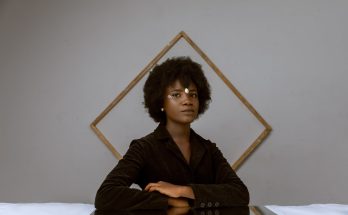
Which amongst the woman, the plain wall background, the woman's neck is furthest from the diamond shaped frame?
the woman's neck

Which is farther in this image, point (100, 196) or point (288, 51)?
point (288, 51)

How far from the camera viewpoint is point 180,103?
115 cm

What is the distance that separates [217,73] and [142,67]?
289 mm

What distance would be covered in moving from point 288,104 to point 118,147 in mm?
657

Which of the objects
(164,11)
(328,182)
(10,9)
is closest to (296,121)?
(328,182)

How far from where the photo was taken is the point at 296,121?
1517 mm

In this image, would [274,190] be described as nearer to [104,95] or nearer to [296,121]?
[296,121]

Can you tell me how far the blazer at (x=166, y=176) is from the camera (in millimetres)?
953

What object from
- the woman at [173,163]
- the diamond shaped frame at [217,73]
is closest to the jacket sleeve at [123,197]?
the woman at [173,163]

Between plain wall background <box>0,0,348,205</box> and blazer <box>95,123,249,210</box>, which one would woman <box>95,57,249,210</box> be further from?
plain wall background <box>0,0,348,205</box>

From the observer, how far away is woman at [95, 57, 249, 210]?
0.96m

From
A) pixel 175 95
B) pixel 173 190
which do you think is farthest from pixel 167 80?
pixel 173 190

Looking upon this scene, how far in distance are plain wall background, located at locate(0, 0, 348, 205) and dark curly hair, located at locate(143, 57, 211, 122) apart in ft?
1.13

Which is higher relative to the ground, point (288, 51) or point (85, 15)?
point (85, 15)
